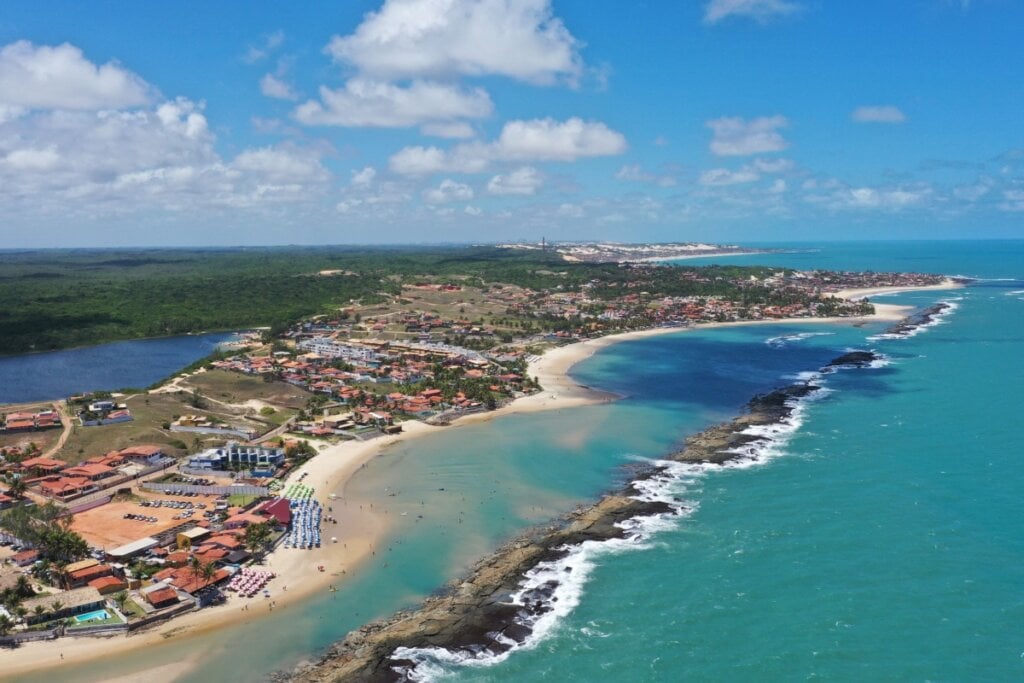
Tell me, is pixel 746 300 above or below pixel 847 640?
above

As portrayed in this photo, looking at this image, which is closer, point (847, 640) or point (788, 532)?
point (847, 640)

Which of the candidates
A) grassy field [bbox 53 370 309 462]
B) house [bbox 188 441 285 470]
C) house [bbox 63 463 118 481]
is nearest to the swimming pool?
house [bbox 63 463 118 481]

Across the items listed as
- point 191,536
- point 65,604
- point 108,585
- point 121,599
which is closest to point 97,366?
point 191,536

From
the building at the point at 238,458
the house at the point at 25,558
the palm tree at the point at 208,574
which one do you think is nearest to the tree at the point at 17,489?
the house at the point at 25,558

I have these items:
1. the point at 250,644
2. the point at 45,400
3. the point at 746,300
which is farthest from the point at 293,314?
the point at 250,644

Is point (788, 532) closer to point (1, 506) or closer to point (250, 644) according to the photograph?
point (250, 644)

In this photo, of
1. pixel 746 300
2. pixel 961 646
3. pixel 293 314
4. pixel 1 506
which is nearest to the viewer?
pixel 961 646

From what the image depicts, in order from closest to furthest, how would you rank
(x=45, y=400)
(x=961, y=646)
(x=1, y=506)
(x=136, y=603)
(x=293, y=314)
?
(x=961, y=646) → (x=136, y=603) → (x=1, y=506) → (x=45, y=400) → (x=293, y=314)
